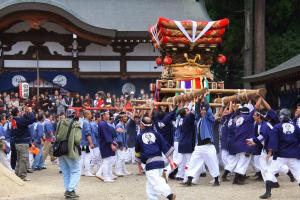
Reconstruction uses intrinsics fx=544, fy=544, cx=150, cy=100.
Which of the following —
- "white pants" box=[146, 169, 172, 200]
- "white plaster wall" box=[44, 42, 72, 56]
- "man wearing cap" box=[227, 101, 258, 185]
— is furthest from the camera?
"white plaster wall" box=[44, 42, 72, 56]

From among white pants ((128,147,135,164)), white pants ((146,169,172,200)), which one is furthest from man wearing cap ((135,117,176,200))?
white pants ((128,147,135,164))

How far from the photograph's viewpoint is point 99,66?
23.1 metres

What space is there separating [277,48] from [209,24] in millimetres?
10397

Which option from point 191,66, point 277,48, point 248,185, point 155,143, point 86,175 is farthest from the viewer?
point 277,48

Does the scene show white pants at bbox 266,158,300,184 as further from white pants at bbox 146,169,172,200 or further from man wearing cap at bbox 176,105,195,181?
man wearing cap at bbox 176,105,195,181

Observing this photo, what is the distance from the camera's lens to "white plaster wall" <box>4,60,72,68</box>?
2256 centimetres

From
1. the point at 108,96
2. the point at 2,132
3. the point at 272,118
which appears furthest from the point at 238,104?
the point at 108,96

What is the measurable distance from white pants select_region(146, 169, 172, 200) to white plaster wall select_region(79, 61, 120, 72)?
1507 centimetres

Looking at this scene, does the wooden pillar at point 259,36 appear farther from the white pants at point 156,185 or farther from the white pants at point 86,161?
the white pants at point 156,185

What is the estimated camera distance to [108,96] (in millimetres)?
21312

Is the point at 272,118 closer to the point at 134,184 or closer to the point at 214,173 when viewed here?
the point at 214,173

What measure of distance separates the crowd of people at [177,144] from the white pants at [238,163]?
20 millimetres

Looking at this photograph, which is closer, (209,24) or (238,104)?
(238,104)

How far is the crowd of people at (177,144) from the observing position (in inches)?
341
